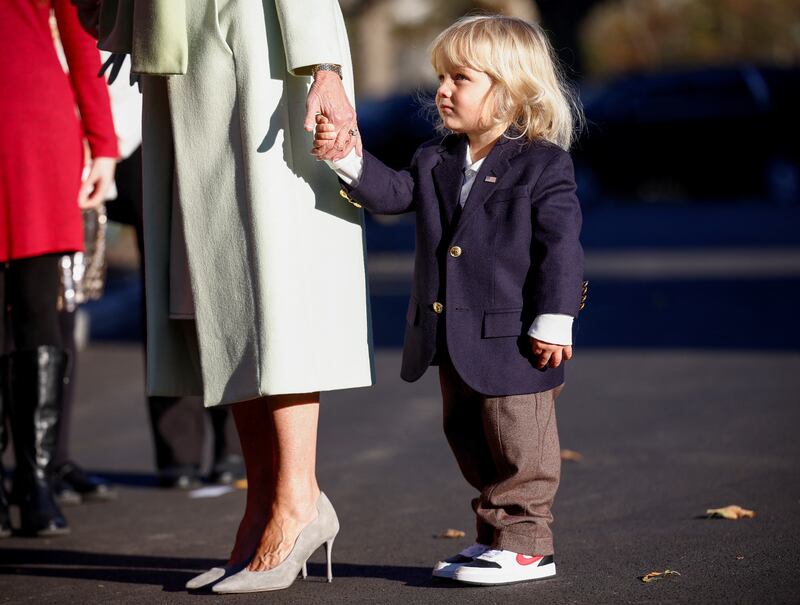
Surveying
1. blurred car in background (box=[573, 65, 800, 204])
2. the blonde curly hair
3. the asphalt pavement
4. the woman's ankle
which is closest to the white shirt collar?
the blonde curly hair

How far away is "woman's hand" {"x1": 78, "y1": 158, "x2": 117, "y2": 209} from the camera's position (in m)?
4.73

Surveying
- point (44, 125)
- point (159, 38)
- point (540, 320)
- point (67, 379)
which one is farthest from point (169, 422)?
point (540, 320)

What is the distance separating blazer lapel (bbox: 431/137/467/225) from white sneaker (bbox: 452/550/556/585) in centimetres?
88

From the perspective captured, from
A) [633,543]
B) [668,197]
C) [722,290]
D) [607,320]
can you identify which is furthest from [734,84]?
[633,543]

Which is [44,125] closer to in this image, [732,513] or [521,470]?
[521,470]

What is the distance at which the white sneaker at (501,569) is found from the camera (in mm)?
3748

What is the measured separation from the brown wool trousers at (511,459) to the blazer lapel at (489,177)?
1.32ft

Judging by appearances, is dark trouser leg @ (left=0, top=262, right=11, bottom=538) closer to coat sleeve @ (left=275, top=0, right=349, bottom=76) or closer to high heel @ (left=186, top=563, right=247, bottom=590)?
high heel @ (left=186, top=563, right=247, bottom=590)

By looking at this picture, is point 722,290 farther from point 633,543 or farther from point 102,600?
point 102,600

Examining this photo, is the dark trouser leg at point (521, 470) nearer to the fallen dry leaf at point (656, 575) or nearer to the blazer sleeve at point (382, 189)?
the fallen dry leaf at point (656, 575)

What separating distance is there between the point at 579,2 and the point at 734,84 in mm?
5674

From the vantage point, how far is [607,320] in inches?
384

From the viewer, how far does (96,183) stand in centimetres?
475

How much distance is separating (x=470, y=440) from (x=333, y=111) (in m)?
0.96
